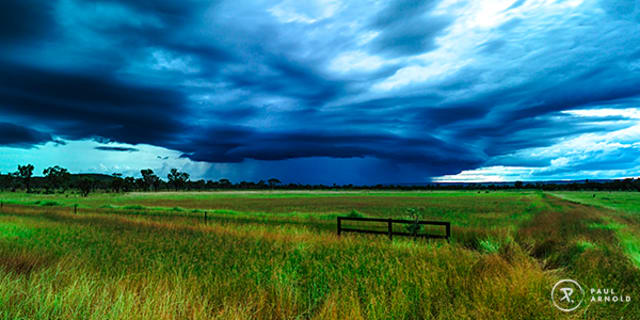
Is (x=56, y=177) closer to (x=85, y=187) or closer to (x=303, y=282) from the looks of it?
(x=85, y=187)

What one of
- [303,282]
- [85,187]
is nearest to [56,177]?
[85,187]

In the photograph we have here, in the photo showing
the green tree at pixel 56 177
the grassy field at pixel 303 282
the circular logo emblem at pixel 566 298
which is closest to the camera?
the grassy field at pixel 303 282

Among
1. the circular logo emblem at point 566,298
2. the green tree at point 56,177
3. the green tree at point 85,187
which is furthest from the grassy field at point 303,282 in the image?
the green tree at point 56,177

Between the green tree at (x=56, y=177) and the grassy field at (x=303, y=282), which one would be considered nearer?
the grassy field at (x=303, y=282)

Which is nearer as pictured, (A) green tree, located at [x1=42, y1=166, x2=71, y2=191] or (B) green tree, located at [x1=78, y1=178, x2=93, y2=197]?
(B) green tree, located at [x1=78, y1=178, x2=93, y2=197]

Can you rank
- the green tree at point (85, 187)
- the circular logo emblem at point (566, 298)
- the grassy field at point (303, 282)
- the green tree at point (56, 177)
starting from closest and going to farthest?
the grassy field at point (303, 282) < the circular logo emblem at point (566, 298) < the green tree at point (85, 187) < the green tree at point (56, 177)

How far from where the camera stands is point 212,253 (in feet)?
41.4

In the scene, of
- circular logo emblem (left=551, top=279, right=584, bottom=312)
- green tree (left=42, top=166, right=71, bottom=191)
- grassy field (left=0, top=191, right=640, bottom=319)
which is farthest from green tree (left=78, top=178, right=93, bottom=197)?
circular logo emblem (left=551, top=279, right=584, bottom=312)

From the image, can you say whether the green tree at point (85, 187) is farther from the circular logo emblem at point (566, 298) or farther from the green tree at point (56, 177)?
the circular logo emblem at point (566, 298)

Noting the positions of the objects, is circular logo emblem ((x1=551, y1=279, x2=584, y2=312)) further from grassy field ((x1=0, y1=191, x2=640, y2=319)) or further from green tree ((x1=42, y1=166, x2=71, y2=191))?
green tree ((x1=42, y1=166, x2=71, y2=191))

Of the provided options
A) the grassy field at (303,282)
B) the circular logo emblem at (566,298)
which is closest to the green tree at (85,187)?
the grassy field at (303,282)

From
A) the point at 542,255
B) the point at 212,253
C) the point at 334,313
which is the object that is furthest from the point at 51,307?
the point at 542,255

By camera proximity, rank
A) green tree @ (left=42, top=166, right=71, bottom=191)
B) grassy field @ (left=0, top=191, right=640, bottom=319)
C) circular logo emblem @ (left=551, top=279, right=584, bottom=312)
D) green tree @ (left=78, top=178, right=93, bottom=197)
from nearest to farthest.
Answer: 1. grassy field @ (left=0, top=191, right=640, bottom=319)
2. circular logo emblem @ (left=551, top=279, right=584, bottom=312)
3. green tree @ (left=78, top=178, right=93, bottom=197)
4. green tree @ (left=42, top=166, right=71, bottom=191)

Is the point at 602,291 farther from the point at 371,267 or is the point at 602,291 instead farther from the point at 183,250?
the point at 183,250
